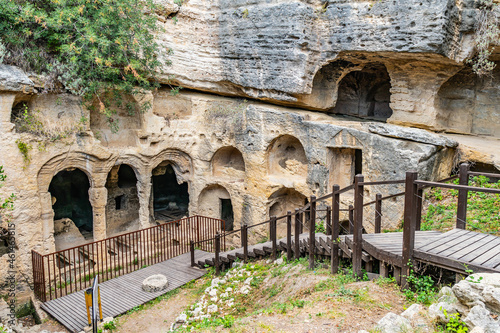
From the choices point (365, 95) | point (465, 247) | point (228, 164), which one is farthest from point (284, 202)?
point (465, 247)

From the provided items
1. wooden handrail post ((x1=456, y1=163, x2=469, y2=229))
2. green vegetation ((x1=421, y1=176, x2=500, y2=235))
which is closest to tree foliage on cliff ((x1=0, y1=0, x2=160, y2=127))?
wooden handrail post ((x1=456, y1=163, x2=469, y2=229))

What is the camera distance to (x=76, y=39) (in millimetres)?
10695

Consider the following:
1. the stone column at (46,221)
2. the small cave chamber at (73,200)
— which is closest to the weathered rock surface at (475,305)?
the stone column at (46,221)

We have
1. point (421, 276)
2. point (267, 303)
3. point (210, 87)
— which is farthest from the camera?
point (210, 87)

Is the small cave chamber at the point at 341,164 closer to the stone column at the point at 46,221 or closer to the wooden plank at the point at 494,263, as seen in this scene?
the wooden plank at the point at 494,263

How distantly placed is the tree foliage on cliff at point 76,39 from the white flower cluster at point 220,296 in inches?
250

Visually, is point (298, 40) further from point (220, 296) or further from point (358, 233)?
point (220, 296)

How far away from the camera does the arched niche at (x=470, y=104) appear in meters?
12.8

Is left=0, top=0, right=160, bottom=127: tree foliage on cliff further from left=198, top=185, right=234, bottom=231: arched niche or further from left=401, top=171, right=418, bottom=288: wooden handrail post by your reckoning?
left=401, top=171, right=418, bottom=288: wooden handrail post

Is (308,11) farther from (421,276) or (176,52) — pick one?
(421,276)

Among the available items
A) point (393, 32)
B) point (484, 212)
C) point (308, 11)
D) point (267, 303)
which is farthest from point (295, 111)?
point (267, 303)

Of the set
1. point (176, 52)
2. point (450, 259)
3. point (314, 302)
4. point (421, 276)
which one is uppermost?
point (176, 52)

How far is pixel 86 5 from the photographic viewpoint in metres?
11.0

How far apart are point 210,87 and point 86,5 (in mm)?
5383
